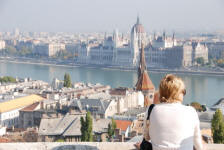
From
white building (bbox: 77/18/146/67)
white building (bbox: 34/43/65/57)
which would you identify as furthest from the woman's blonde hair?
white building (bbox: 34/43/65/57)

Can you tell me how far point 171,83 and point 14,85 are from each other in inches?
601

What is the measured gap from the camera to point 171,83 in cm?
110

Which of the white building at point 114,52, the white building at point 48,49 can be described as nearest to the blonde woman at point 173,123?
the white building at point 114,52

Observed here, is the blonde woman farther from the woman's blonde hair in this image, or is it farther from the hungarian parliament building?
the hungarian parliament building

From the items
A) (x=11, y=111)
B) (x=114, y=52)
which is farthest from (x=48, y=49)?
(x=11, y=111)

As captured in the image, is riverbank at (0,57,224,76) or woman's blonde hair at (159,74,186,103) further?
riverbank at (0,57,224,76)

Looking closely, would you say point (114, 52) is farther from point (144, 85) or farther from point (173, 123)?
point (173, 123)

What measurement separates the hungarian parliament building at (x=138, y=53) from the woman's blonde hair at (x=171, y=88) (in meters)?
31.3

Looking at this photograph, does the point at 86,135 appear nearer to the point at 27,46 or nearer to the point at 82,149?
the point at 82,149

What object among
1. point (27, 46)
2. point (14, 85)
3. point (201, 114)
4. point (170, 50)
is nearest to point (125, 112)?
point (201, 114)

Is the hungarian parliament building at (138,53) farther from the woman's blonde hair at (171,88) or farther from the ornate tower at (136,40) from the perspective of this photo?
the woman's blonde hair at (171,88)

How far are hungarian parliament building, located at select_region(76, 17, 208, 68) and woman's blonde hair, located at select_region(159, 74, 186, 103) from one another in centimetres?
3133

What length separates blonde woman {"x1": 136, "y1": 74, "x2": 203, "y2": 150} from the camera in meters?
1.09

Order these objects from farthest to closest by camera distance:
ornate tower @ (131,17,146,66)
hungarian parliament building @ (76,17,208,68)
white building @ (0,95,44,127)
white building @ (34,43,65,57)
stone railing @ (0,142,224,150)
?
white building @ (34,43,65,57) → ornate tower @ (131,17,146,66) → hungarian parliament building @ (76,17,208,68) → white building @ (0,95,44,127) → stone railing @ (0,142,224,150)
